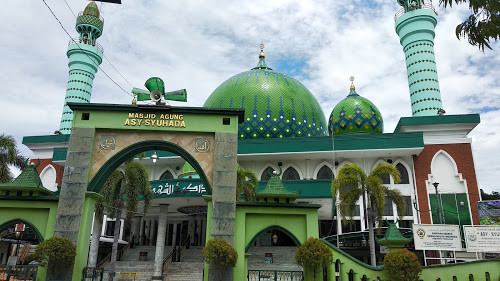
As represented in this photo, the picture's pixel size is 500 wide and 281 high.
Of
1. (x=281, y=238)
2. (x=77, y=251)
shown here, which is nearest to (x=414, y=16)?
(x=281, y=238)

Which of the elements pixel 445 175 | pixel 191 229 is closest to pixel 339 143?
pixel 445 175

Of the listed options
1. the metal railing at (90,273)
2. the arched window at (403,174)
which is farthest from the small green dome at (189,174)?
the arched window at (403,174)

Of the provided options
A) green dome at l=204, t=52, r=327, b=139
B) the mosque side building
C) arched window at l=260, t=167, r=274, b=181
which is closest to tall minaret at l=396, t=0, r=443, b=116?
the mosque side building

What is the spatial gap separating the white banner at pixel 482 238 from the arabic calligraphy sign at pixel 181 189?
14.2m

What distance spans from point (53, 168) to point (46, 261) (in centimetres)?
2290

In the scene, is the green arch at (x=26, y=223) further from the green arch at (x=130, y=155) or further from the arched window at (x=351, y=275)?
the arched window at (x=351, y=275)

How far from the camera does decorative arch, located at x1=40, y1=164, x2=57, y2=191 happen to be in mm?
32719

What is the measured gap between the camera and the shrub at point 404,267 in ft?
38.9

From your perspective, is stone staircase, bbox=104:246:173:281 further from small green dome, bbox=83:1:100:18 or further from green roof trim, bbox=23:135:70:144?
small green dome, bbox=83:1:100:18

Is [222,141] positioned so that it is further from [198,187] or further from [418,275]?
[198,187]

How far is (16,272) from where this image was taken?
527 inches

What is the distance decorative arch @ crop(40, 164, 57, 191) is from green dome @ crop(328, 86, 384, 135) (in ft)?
80.3

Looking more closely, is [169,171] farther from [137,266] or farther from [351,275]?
[351,275]

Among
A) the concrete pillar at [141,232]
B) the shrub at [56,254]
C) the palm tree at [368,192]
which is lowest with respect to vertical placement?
the shrub at [56,254]
